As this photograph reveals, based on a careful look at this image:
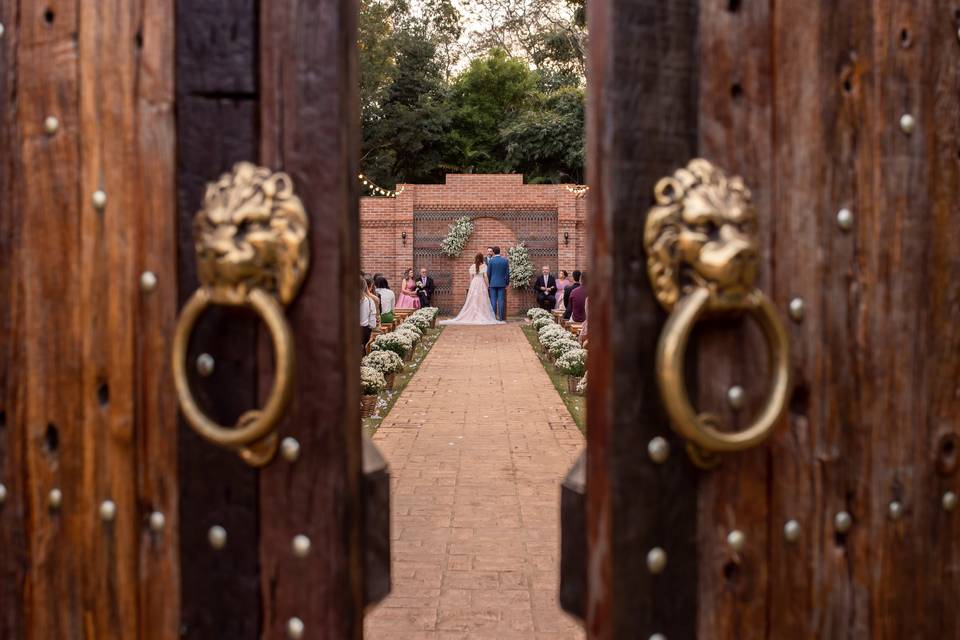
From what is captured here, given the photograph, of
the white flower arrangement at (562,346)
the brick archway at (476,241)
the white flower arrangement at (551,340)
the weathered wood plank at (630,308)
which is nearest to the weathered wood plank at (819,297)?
the weathered wood plank at (630,308)

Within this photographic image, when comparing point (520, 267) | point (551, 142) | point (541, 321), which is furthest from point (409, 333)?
point (551, 142)

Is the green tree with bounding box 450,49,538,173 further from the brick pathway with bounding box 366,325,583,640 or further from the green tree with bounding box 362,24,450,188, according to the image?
the brick pathway with bounding box 366,325,583,640

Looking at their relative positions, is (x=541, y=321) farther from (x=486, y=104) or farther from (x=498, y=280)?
(x=486, y=104)

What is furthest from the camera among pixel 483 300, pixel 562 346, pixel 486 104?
pixel 486 104

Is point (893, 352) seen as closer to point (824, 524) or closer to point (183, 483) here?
point (824, 524)

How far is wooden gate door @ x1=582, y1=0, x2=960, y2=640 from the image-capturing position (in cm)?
92

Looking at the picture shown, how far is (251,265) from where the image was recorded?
34.9 inches

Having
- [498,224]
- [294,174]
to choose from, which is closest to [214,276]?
[294,174]

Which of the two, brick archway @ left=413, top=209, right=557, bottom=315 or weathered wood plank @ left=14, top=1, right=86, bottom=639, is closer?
weathered wood plank @ left=14, top=1, right=86, bottom=639

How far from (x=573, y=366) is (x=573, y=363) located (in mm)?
115

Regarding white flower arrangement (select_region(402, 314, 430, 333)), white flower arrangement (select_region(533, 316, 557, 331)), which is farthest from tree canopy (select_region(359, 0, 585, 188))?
white flower arrangement (select_region(402, 314, 430, 333))

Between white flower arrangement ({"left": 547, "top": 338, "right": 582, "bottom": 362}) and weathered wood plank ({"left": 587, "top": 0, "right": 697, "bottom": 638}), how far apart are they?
10.5 metres

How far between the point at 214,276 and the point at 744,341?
0.66m

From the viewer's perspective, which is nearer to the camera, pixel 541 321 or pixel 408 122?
pixel 541 321
